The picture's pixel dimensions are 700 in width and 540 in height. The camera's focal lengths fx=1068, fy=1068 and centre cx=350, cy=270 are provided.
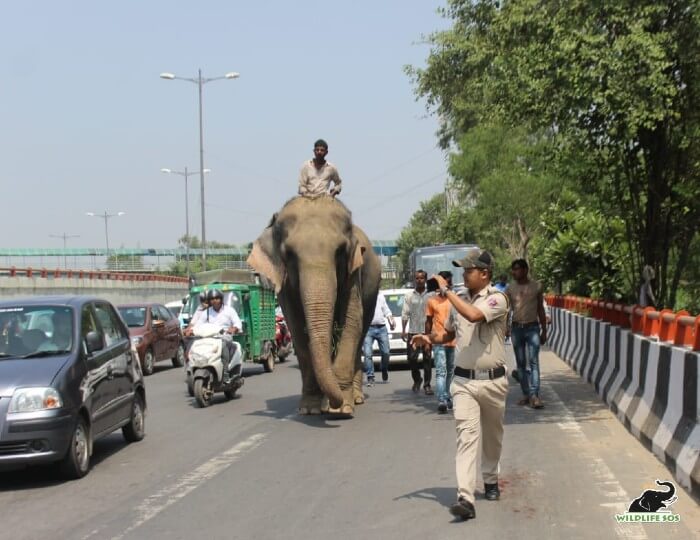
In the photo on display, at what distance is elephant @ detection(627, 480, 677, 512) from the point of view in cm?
791

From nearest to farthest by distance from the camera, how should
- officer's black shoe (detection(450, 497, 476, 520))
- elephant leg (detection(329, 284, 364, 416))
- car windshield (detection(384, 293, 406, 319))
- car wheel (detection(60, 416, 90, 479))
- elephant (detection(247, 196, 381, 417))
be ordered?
officer's black shoe (detection(450, 497, 476, 520)), car wheel (detection(60, 416, 90, 479)), elephant (detection(247, 196, 381, 417)), elephant leg (detection(329, 284, 364, 416)), car windshield (detection(384, 293, 406, 319))

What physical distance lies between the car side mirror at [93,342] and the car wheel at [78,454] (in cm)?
73

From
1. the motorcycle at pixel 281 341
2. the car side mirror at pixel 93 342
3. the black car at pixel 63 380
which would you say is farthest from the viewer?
the motorcycle at pixel 281 341

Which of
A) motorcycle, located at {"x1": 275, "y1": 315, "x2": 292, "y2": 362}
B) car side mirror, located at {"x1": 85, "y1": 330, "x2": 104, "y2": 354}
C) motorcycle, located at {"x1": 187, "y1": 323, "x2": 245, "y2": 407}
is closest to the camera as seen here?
car side mirror, located at {"x1": 85, "y1": 330, "x2": 104, "y2": 354}

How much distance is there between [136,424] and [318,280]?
2851 mm

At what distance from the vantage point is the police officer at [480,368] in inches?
307

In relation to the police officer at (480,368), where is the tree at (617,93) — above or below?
above

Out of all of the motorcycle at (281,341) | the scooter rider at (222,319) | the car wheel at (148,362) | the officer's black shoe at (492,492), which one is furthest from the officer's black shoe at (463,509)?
the motorcycle at (281,341)

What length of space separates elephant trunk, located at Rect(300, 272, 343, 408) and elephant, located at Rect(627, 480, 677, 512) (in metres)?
5.01

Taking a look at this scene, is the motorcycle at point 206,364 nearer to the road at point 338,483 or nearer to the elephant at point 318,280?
the road at point 338,483

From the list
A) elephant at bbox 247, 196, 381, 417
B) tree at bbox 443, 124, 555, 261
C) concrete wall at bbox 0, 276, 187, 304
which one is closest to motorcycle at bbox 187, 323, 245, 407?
elephant at bbox 247, 196, 381, 417

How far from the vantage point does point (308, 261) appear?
13.5 metres

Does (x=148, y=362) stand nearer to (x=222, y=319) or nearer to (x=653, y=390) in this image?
(x=222, y=319)

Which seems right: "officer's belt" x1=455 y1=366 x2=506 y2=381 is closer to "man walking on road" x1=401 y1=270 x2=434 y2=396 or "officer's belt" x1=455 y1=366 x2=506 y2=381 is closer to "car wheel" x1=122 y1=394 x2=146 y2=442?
"car wheel" x1=122 y1=394 x2=146 y2=442
